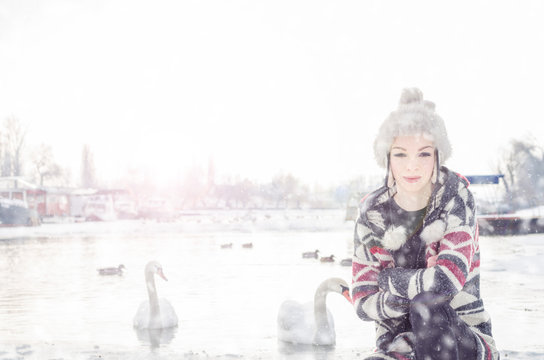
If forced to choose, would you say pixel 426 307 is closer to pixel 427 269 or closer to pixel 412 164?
pixel 427 269

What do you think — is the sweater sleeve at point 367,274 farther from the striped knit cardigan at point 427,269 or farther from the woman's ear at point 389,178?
the woman's ear at point 389,178

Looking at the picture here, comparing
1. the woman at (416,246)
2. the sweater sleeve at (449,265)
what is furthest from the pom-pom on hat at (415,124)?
the sweater sleeve at (449,265)

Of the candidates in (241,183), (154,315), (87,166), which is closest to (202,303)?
(154,315)

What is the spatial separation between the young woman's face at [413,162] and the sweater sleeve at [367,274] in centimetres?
25

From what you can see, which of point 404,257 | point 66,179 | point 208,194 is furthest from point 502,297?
point 208,194

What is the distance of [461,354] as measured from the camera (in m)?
2.26

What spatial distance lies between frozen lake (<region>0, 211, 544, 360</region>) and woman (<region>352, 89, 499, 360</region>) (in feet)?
13.2

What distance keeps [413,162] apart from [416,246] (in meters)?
0.35

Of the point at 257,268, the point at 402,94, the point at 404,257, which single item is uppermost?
the point at 402,94

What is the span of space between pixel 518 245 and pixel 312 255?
26.6 feet

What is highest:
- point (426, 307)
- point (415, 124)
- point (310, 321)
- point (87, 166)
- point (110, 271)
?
point (87, 166)

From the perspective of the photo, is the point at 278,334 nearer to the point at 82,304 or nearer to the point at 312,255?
the point at 82,304

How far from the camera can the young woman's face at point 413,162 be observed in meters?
2.53

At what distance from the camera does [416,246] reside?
8.20 ft
